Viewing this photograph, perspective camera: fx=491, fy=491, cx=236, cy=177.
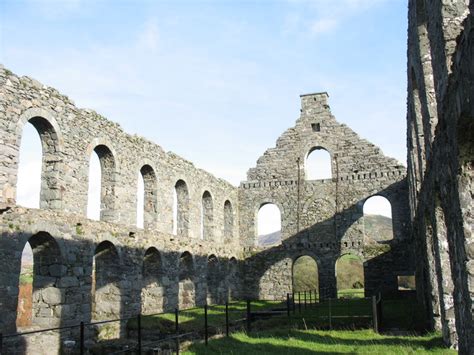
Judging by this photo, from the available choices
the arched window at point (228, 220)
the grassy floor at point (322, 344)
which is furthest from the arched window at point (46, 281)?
the arched window at point (228, 220)

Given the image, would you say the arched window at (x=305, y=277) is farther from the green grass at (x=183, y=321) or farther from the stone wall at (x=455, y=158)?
the stone wall at (x=455, y=158)

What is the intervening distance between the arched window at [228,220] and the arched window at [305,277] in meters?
8.62

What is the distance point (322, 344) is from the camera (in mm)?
9641

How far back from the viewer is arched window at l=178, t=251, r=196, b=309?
Answer: 19250 mm

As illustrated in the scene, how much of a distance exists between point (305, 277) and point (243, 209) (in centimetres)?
1038

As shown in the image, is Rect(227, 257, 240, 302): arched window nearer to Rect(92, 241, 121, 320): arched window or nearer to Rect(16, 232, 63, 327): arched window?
Rect(92, 241, 121, 320): arched window

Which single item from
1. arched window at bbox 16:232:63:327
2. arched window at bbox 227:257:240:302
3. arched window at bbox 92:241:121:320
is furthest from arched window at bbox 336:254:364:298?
arched window at bbox 16:232:63:327

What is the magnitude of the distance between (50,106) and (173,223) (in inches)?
287

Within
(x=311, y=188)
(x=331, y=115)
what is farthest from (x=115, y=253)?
(x=331, y=115)

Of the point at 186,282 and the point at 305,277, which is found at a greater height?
the point at 305,277

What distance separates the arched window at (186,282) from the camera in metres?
19.2

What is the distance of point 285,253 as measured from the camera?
80.9ft

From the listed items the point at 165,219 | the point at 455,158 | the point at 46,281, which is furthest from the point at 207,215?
the point at 455,158

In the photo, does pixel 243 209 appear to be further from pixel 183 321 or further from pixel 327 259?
pixel 183 321
